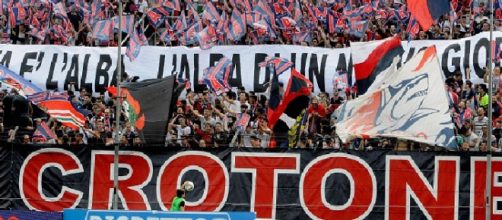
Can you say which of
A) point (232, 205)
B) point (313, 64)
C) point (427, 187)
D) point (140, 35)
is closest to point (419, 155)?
point (427, 187)

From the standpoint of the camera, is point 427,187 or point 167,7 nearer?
point 427,187

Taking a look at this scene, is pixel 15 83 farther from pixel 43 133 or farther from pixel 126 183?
pixel 126 183

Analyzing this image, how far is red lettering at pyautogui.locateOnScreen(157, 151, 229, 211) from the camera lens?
32406 mm

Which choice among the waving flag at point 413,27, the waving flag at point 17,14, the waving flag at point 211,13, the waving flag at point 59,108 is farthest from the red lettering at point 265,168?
the waving flag at point 17,14

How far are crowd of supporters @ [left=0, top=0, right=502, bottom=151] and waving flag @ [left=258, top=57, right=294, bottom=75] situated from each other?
0.98 m

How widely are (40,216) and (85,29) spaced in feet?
42.1

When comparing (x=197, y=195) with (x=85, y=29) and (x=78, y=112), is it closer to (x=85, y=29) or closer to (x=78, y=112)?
(x=78, y=112)

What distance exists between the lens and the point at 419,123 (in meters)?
32.0

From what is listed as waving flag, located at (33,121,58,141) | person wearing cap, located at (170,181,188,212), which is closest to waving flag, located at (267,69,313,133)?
person wearing cap, located at (170,181,188,212)

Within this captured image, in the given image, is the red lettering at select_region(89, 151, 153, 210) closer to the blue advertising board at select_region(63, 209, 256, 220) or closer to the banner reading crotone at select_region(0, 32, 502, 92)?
the blue advertising board at select_region(63, 209, 256, 220)

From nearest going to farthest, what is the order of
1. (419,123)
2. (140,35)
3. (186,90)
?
(419,123)
(186,90)
(140,35)

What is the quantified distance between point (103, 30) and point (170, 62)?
173 cm

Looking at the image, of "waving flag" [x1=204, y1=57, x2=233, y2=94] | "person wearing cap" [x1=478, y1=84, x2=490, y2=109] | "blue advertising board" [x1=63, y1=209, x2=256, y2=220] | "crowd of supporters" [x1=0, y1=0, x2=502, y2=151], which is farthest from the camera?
"waving flag" [x1=204, y1=57, x2=233, y2=94]

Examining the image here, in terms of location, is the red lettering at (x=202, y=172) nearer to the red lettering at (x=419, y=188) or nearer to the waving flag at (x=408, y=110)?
the waving flag at (x=408, y=110)
